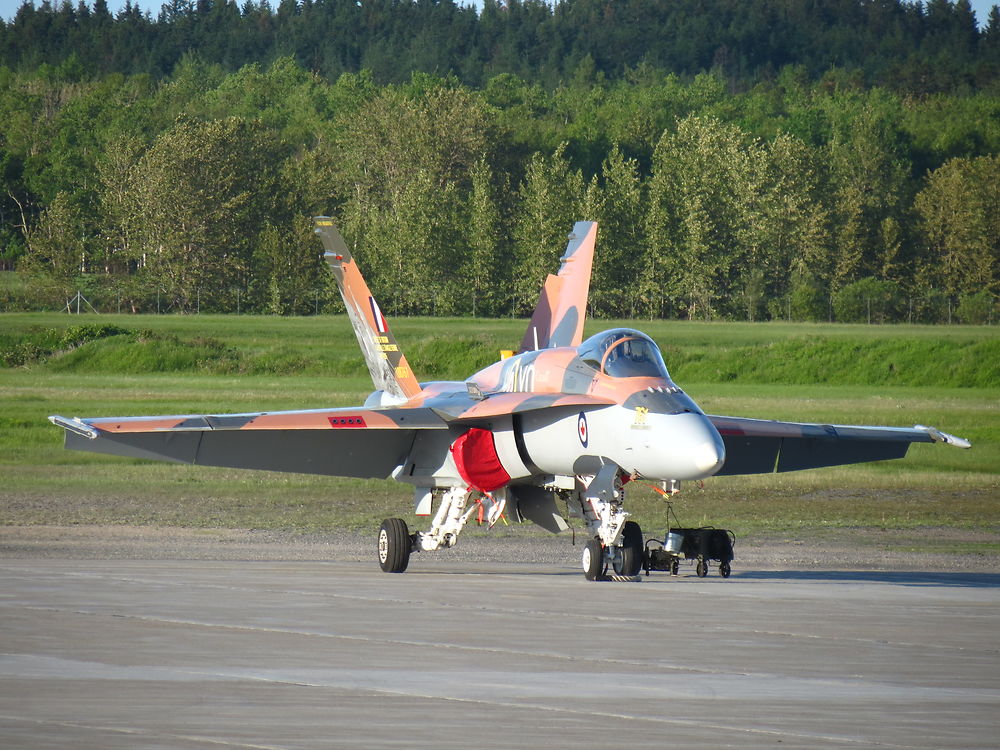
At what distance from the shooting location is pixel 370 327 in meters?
24.2

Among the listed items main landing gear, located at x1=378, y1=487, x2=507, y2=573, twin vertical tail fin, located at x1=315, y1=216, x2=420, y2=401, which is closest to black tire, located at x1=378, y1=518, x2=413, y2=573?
main landing gear, located at x1=378, y1=487, x2=507, y2=573

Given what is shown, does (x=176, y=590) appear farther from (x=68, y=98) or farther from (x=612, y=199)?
(x=68, y=98)

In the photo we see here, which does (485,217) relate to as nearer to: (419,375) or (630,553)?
(419,375)

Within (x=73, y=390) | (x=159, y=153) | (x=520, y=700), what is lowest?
(x=73, y=390)

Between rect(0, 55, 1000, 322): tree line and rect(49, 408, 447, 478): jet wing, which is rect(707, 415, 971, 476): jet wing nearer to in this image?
rect(49, 408, 447, 478): jet wing

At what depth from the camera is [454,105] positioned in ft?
378

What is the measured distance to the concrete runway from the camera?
→ 8727 mm

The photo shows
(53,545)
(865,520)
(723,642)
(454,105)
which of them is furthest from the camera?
(454,105)

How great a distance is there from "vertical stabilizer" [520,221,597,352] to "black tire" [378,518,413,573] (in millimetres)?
4427

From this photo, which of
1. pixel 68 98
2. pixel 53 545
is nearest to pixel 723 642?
pixel 53 545

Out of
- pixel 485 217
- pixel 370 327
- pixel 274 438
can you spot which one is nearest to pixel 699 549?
pixel 274 438

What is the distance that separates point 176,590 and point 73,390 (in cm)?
4102

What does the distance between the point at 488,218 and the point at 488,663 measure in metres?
90.1

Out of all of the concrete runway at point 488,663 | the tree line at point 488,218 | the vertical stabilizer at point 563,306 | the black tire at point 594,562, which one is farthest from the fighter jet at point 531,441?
the tree line at point 488,218
